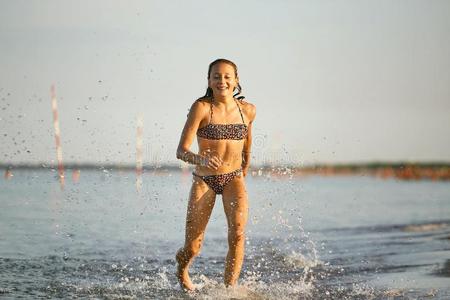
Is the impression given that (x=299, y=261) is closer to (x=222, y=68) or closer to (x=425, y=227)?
(x=222, y=68)

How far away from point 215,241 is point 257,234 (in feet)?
7.77

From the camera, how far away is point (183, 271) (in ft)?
28.8

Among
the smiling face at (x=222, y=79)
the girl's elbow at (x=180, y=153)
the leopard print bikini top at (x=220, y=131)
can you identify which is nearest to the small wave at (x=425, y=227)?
the leopard print bikini top at (x=220, y=131)

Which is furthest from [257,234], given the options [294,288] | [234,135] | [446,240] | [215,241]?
[234,135]

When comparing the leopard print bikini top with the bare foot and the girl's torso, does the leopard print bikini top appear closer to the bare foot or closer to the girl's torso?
the girl's torso

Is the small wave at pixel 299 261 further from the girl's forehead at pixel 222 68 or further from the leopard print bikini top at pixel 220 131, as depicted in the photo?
the girl's forehead at pixel 222 68

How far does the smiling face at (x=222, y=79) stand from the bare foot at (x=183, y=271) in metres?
1.83

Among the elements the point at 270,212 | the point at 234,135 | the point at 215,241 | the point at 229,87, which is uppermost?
the point at 229,87

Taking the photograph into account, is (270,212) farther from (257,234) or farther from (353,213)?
(257,234)

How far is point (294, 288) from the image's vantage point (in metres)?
9.49

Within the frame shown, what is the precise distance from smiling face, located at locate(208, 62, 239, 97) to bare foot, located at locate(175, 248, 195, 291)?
1831 millimetres

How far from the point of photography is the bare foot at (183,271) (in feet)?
28.4

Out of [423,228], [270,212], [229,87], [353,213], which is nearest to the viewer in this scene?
[229,87]

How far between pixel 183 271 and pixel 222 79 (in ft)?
7.33
